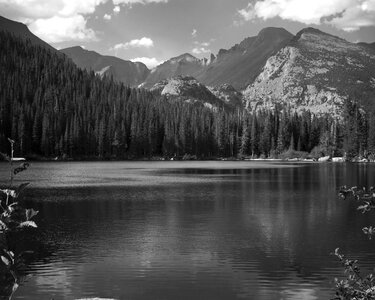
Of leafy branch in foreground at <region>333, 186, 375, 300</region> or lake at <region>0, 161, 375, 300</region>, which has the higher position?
leafy branch in foreground at <region>333, 186, 375, 300</region>

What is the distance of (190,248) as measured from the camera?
27.9 metres

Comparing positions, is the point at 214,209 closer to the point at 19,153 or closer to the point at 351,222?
the point at 351,222

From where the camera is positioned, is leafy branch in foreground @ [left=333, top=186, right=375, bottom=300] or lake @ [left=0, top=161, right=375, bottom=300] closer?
leafy branch in foreground @ [left=333, top=186, right=375, bottom=300]

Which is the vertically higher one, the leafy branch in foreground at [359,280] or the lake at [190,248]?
the leafy branch in foreground at [359,280]

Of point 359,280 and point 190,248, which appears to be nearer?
point 359,280

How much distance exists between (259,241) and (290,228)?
5.95 metres

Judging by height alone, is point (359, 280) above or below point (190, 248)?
above

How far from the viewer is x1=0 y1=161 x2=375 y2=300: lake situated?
20.0 metres

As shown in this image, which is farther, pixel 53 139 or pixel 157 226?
pixel 53 139

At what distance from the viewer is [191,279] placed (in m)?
21.3

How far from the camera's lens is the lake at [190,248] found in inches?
789

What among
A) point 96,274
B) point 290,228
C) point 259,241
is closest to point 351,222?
point 290,228

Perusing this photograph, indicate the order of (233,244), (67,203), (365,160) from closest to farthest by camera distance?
(233,244)
(67,203)
(365,160)

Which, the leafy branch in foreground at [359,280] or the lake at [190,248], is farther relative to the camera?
the lake at [190,248]
